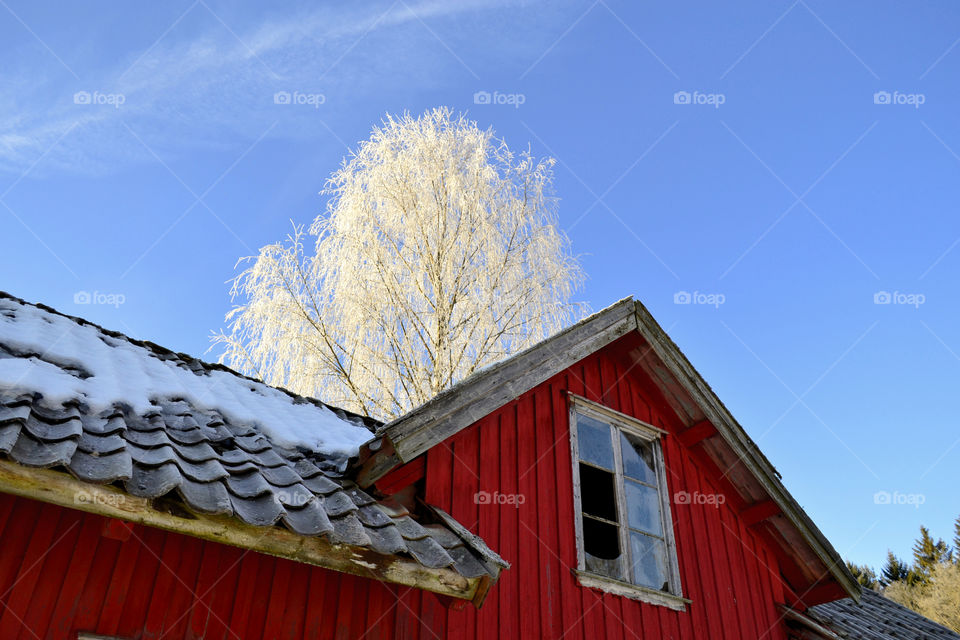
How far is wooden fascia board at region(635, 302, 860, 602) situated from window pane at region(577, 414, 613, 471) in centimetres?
101

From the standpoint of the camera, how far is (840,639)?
656 cm

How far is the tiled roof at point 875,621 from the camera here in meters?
7.32

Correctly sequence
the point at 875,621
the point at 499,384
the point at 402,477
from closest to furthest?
the point at 402,477 < the point at 499,384 < the point at 875,621

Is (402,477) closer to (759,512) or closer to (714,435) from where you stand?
(714,435)

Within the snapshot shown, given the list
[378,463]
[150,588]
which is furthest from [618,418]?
[150,588]

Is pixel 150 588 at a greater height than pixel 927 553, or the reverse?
pixel 927 553

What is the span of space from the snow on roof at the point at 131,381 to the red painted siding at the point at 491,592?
657 millimetres

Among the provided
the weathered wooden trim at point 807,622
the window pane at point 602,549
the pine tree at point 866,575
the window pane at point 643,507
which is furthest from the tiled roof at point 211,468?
the pine tree at point 866,575

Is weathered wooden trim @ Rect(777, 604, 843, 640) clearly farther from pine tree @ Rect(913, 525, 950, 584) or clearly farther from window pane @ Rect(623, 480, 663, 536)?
pine tree @ Rect(913, 525, 950, 584)

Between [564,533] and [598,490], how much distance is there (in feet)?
4.58

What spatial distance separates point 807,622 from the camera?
270 inches

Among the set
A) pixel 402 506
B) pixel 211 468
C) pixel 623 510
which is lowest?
pixel 211 468

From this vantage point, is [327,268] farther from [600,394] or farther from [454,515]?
[454,515]

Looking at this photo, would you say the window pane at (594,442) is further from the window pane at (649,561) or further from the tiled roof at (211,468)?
the tiled roof at (211,468)
